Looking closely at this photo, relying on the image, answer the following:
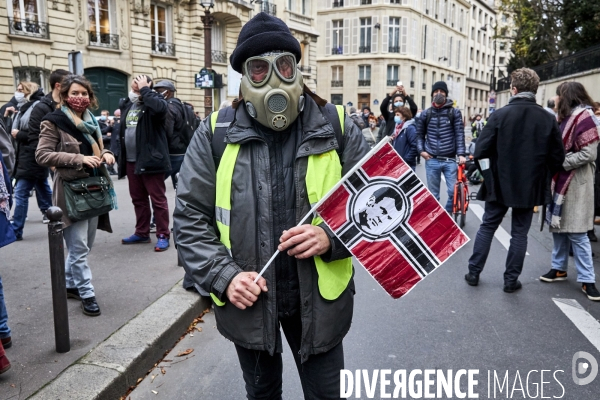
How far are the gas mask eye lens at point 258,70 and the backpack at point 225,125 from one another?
0.66 ft

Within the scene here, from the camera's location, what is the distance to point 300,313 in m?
2.24

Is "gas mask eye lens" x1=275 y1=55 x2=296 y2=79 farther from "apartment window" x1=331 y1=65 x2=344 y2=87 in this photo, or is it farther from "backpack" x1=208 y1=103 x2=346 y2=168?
"apartment window" x1=331 y1=65 x2=344 y2=87

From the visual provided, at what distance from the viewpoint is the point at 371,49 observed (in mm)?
52938

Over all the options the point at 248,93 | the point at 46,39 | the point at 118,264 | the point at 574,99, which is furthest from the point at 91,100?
the point at 46,39

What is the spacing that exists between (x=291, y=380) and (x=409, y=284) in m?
1.55

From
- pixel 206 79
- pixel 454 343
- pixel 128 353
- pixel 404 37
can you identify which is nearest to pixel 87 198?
pixel 128 353

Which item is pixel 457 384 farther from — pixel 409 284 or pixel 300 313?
pixel 300 313

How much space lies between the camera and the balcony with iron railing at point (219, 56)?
98.5 ft

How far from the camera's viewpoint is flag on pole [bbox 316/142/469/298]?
218cm

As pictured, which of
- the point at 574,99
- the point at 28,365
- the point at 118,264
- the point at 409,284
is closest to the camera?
the point at 409,284

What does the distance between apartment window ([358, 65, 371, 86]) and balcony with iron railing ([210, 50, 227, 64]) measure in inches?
997

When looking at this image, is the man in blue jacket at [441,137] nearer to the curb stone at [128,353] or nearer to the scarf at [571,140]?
the scarf at [571,140]

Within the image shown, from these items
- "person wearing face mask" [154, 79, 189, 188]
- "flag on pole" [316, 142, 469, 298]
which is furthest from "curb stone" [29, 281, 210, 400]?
"person wearing face mask" [154, 79, 189, 188]

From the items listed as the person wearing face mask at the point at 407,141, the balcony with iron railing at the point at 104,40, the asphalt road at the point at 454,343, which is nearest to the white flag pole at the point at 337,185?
the asphalt road at the point at 454,343
